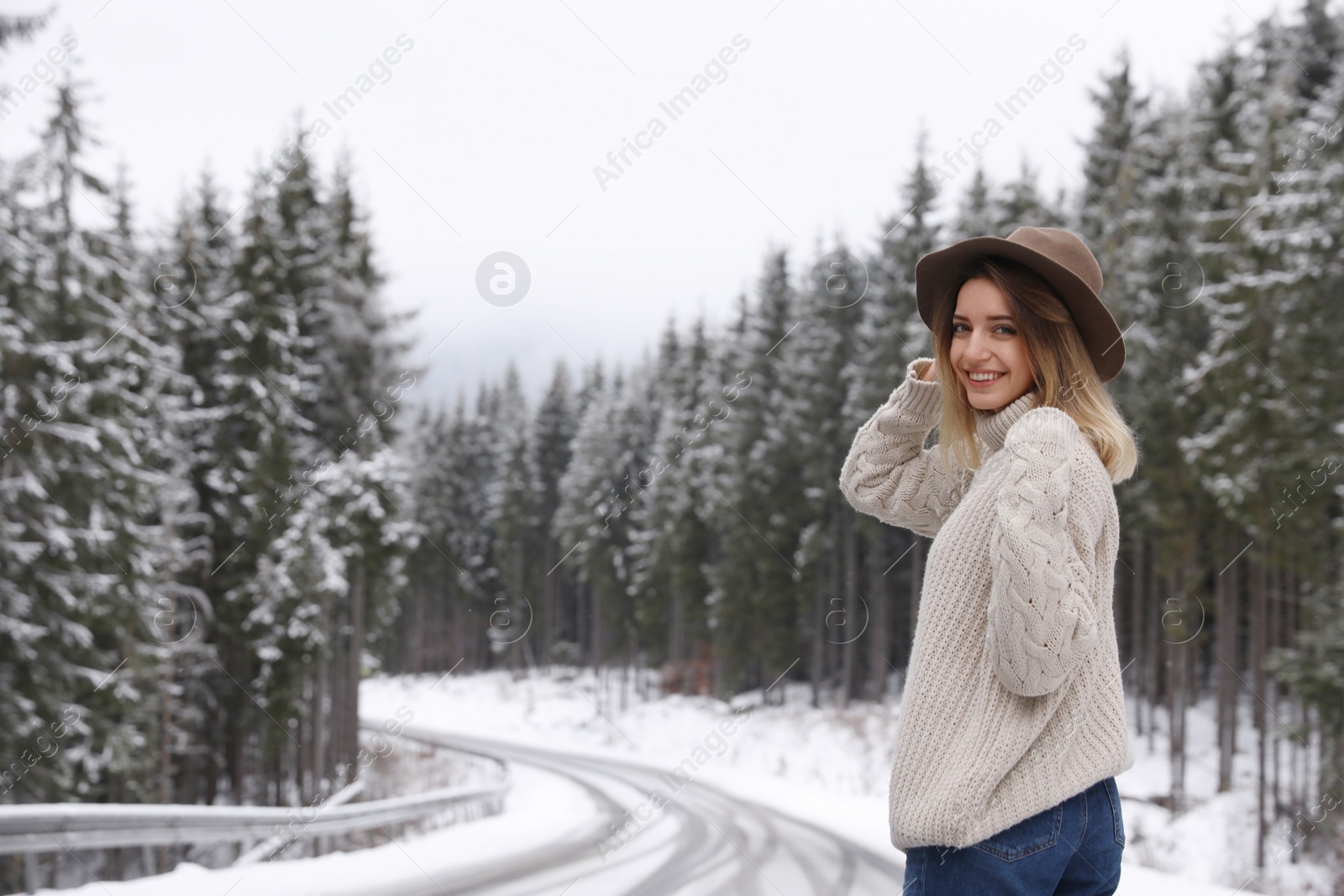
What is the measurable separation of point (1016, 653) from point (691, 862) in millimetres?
9610

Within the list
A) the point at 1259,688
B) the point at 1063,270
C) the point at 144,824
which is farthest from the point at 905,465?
the point at 1259,688

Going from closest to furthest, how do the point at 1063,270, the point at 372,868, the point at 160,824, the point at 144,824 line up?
1. the point at 1063,270
2. the point at 144,824
3. the point at 160,824
4. the point at 372,868

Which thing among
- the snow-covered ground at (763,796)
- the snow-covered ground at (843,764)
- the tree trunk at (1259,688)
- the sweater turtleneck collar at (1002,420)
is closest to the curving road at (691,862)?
the snow-covered ground at (763,796)

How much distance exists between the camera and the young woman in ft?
5.52

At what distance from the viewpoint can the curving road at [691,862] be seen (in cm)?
846

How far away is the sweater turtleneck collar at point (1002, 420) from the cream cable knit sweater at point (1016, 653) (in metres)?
0.06

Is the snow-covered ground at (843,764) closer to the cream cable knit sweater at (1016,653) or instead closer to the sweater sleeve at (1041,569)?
the cream cable knit sweater at (1016,653)

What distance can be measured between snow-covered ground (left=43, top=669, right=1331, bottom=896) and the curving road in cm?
47

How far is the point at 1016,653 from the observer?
1.66 meters

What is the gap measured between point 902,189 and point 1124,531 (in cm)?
1104

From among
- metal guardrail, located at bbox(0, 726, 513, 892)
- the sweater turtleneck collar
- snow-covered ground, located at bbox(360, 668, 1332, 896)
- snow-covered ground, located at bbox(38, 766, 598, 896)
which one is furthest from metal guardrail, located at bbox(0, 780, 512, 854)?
snow-covered ground, located at bbox(360, 668, 1332, 896)

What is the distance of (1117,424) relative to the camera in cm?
195

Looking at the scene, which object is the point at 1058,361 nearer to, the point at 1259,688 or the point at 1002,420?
the point at 1002,420

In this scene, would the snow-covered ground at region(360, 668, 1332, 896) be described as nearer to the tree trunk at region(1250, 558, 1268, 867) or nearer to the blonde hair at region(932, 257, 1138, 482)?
the tree trunk at region(1250, 558, 1268, 867)
